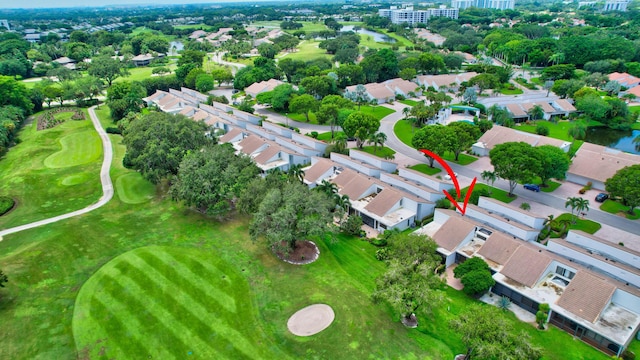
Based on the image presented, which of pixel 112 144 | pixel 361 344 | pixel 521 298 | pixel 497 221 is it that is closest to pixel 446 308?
pixel 521 298

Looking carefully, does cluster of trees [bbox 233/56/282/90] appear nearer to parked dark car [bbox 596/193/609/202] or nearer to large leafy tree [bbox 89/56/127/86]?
large leafy tree [bbox 89/56/127/86]

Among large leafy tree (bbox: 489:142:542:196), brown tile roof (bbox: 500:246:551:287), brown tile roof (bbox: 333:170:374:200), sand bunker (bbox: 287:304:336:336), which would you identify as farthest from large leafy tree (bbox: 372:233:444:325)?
large leafy tree (bbox: 489:142:542:196)

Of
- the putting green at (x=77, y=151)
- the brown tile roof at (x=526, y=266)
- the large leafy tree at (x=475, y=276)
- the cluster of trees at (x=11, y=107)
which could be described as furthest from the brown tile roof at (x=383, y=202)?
the cluster of trees at (x=11, y=107)

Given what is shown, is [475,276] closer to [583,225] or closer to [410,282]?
[410,282]

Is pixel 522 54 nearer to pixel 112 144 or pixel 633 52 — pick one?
pixel 633 52

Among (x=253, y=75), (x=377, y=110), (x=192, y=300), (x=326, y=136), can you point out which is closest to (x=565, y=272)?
(x=192, y=300)

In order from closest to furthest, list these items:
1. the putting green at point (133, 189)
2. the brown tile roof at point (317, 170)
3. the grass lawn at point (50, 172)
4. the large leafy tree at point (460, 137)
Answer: the grass lawn at point (50, 172), the putting green at point (133, 189), the brown tile roof at point (317, 170), the large leafy tree at point (460, 137)

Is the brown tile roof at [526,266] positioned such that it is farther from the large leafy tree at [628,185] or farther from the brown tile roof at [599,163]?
the brown tile roof at [599,163]
